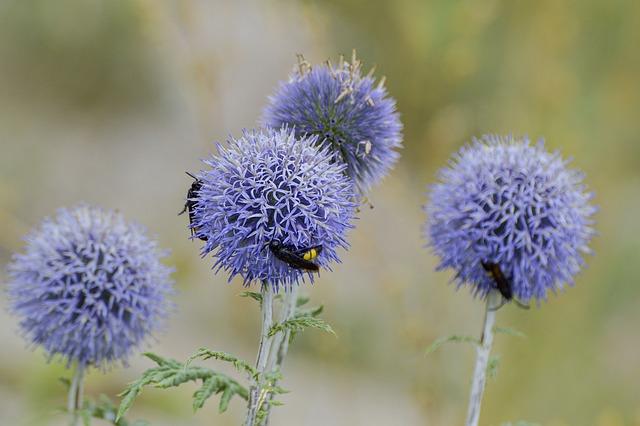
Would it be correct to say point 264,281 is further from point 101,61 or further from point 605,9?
point 101,61

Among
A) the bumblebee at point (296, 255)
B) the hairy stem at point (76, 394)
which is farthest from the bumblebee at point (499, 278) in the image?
the hairy stem at point (76, 394)

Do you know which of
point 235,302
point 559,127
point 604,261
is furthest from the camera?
point 604,261

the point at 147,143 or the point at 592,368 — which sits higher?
the point at 147,143

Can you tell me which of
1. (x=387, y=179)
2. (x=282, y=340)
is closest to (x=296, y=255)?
(x=282, y=340)

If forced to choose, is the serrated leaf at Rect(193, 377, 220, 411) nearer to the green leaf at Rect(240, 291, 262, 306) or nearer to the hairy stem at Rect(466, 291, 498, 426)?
the green leaf at Rect(240, 291, 262, 306)

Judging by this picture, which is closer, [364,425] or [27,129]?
[364,425]

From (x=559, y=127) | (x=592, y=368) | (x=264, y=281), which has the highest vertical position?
(x=559, y=127)

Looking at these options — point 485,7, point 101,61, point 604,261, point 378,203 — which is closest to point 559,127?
point 604,261

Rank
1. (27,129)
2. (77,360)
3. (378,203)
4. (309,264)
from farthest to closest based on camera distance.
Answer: (27,129)
(378,203)
(77,360)
(309,264)
